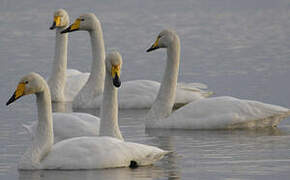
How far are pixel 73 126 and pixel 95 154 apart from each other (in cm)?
178

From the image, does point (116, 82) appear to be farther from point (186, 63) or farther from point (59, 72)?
point (186, 63)

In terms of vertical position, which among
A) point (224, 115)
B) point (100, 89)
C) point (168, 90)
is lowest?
point (100, 89)

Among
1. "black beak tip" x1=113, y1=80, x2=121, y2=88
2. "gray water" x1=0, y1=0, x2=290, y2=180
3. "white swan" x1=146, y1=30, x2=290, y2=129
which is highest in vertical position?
"black beak tip" x1=113, y1=80, x2=121, y2=88

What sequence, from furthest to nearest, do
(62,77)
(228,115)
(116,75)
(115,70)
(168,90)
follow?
(62,77), (168,90), (228,115), (115,70), (116,75)

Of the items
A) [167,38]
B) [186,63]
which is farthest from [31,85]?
[186,63]

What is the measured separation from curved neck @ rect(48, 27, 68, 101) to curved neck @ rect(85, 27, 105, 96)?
1187 mm

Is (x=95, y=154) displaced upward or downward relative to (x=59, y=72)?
upward

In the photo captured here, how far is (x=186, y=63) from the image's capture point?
23.3 m

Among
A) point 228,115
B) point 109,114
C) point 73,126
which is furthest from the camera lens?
point 228,115

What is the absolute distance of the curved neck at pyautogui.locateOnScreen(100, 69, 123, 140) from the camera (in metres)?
12.3

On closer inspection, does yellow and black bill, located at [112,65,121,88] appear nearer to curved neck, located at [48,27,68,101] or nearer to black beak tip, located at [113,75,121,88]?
black beak tip, located at [113,75,121,88]

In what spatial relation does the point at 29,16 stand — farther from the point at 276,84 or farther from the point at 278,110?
the point at 278,110

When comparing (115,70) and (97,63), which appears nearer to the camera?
(115,70)

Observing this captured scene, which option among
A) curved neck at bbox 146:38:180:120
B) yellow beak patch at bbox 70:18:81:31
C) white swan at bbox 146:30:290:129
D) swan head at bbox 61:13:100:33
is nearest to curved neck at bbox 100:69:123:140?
white swan at bbox 146:30:290:129
